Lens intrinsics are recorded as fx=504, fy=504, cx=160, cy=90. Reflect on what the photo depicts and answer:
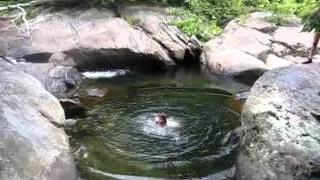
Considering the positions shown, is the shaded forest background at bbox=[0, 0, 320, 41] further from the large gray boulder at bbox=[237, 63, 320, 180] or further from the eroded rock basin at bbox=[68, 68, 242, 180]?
the large gray boulder at bbox=[237, 63, 320, 180]

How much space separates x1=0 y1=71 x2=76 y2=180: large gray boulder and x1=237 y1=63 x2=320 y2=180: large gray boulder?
232cm

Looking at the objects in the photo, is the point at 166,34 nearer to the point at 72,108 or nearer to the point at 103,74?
the point at 103,74

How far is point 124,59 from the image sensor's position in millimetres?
11992

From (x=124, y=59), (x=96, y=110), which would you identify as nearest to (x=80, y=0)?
(x=124, y=59)

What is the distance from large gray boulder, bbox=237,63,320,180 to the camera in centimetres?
584

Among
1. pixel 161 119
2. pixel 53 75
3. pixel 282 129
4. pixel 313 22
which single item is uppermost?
pixel 313 22

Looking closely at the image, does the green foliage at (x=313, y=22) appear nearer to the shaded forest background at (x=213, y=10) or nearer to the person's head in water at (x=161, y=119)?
the person's head in water at (x=161, y=119)

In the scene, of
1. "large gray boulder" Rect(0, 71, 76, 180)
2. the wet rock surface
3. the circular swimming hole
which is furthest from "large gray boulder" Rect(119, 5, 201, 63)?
"large gray boulder" Rect(0, 71, 76, 180)

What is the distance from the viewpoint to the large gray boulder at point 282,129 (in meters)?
5.84

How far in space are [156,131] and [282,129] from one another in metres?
2.94

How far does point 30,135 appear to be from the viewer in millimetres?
6152

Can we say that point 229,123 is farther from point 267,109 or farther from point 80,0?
point 80,0

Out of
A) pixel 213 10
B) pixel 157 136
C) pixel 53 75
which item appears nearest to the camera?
pixel 157 136

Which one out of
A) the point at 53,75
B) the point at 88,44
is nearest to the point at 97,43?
the point at 88,44
